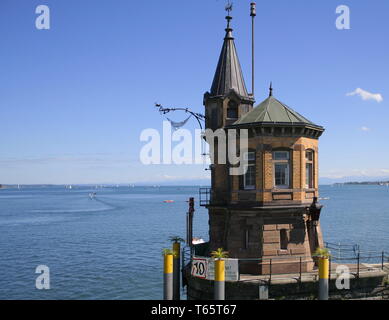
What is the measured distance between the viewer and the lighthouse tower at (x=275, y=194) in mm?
23828

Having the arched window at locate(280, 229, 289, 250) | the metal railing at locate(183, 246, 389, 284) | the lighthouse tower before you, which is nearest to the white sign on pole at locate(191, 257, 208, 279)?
the metal railing at locate(183, 246, 389, 284)

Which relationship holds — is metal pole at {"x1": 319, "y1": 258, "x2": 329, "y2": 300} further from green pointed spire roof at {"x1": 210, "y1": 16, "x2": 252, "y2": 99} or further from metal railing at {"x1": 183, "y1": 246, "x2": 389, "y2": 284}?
green pointed spire roof at {"x1": 210, "y1": 16, "x2": 252, "y2": 99}

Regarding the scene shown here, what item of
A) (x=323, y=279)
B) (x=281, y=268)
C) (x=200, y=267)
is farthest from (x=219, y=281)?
(x=281, y=268)

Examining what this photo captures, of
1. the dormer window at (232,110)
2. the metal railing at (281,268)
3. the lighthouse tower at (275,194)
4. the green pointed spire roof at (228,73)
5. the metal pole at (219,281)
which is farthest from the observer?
the green pointed spire roof at (228,73)

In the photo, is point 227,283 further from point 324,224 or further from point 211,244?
point 324,224

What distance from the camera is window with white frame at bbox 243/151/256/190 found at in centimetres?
2475

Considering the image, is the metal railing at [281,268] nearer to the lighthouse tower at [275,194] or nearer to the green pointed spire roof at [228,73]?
the lighthouse tower at [275,194]

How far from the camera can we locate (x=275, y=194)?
24.2m

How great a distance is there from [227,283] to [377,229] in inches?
2231

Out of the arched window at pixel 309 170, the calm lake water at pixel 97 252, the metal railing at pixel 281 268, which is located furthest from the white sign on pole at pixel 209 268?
the calm lake water at pixel 97 252

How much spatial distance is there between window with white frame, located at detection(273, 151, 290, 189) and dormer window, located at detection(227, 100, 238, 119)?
4.15 m

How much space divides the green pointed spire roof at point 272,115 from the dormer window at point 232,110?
1502 mm

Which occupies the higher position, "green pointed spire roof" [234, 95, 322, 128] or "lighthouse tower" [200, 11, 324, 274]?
"green pointed spire roof" [234, 95, 322, 128]
